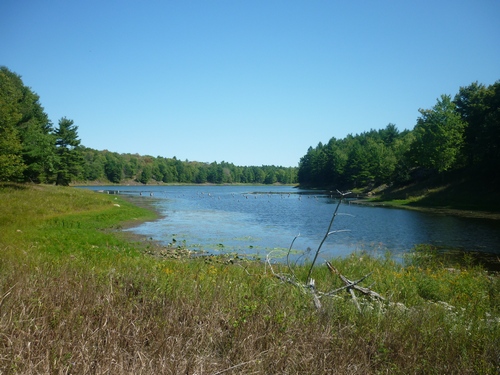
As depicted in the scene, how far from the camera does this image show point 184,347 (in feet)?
13.5

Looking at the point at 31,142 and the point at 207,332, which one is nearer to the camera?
the point at 207,332

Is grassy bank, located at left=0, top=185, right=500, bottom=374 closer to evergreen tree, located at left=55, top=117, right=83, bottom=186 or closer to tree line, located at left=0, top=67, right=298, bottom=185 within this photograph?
tree line, located at left=0, top=67, right=298, bottom=185

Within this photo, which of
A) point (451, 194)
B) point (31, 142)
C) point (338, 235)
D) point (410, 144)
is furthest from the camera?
point (410, 144)

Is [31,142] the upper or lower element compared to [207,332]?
upper

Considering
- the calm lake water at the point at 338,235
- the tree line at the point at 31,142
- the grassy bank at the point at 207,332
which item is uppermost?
the tree line at the point at 31,142

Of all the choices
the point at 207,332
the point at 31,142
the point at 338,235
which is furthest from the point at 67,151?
the point at 207,332

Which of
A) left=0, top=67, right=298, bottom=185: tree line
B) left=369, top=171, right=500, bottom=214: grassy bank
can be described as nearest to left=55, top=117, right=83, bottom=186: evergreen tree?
left=0, top=67, right=298, bottom=185: tree line

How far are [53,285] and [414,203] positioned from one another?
174 feet

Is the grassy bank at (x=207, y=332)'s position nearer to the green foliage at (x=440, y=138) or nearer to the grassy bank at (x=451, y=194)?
the grassy bank at (x=451, y=194)

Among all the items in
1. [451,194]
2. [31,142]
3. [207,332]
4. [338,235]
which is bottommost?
[338,235]

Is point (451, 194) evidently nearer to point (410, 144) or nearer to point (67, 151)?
point (410, 144)

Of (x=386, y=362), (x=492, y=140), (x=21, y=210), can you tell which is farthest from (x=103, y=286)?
(x=492, y=140)

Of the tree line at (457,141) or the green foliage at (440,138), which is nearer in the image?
the tree line at (457,141)

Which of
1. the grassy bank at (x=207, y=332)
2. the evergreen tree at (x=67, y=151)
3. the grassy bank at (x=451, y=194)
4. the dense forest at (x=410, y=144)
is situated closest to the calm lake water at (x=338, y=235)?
the grassy bank at (x=451, y=194)
